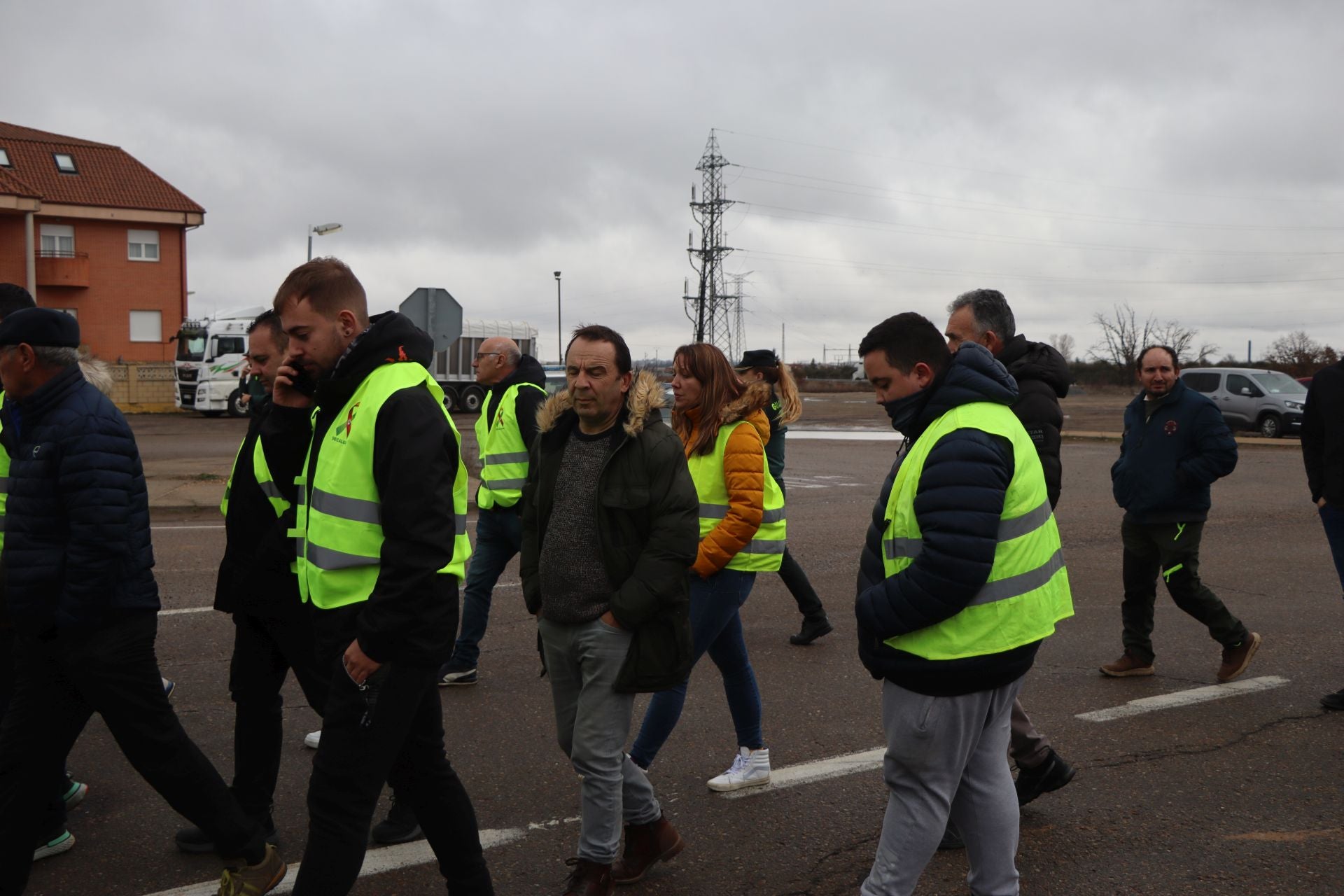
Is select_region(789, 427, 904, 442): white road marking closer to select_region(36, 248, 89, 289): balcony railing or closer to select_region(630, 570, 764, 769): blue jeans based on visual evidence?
select_region(630, 570, 764, 769): blue jeans

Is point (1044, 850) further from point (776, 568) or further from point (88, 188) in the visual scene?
point (88, 188)

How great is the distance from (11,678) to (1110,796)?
4.32 metres

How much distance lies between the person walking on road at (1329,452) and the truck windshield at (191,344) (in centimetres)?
3470

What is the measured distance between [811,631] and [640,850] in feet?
11.7

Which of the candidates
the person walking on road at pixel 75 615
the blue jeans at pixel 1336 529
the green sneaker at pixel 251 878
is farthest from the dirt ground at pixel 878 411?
the person walking on road at pixel 75 615

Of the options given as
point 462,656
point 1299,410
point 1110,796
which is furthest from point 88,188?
point 1110,796

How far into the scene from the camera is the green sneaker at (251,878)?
364 centimetres

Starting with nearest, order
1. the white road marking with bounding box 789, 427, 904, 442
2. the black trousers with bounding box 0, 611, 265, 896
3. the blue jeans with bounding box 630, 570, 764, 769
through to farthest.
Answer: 1. the black trousers with bounding box 0, 611, 265, 896
2. the blue jeans with bounding box 630, 570, 764, 769
3. the white road marking with bounding box 789, 427, 904, 442

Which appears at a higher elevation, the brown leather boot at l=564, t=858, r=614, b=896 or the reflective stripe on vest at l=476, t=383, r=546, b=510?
the reflective stripe on vest at l=476, t=383, r=546, b=510

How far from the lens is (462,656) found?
618 cm

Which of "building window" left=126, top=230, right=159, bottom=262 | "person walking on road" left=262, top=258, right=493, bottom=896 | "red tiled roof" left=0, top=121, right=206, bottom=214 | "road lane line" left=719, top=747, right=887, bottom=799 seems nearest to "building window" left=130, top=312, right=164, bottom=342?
"building window" left=126, top=230, right=159, bottom=262

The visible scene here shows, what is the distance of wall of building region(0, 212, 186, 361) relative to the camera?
45219 millimetres

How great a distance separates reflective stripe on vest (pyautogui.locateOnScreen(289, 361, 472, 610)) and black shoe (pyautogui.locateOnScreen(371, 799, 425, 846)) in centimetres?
143

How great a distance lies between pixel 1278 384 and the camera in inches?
1136
